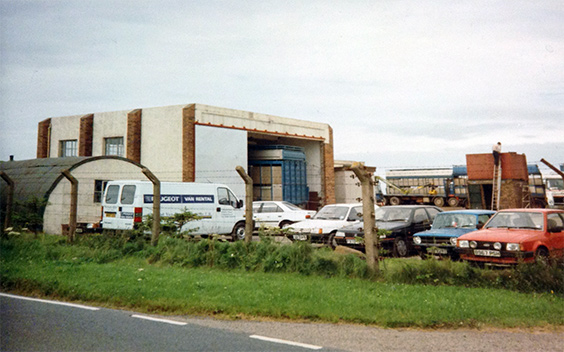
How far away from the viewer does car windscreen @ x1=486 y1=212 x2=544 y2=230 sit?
10109 mm

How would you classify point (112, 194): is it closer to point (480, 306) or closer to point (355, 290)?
point (355, 290)

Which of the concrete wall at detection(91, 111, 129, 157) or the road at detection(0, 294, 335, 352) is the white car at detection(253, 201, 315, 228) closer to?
the concrete wall at detection(91, 111, 129, 157)

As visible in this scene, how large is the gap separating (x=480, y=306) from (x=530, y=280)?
1836mm

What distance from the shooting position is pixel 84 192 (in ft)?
72.2

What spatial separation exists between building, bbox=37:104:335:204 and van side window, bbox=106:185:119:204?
10209 mm

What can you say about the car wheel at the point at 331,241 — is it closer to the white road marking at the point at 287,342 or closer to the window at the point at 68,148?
the white road marking at the point at 287,342

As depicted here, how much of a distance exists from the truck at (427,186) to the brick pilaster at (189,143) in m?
16.8

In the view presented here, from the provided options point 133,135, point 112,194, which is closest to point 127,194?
point 112,194

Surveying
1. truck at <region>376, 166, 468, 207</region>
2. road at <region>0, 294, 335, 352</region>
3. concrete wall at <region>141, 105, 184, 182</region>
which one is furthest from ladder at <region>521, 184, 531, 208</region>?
road at <region>0, 294, 335, 352</region>

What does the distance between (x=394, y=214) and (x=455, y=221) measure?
1.95m

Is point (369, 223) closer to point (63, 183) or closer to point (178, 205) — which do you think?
point (178, 205)

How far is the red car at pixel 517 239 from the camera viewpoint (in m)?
9.14

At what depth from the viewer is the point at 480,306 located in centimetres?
662

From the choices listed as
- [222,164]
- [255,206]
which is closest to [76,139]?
[222,164]
